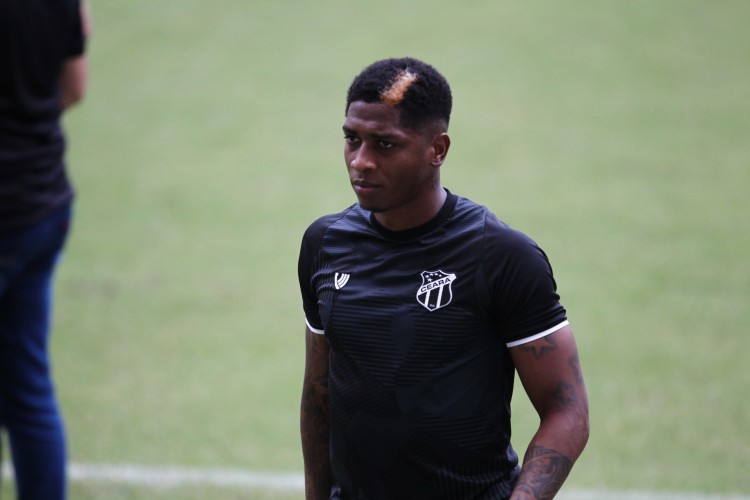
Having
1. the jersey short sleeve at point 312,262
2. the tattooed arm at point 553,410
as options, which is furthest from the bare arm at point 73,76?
the tattooed arm at point 553,410

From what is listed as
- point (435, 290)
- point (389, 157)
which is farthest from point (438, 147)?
point (435, 290)

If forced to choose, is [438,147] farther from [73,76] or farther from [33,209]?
[73,76]

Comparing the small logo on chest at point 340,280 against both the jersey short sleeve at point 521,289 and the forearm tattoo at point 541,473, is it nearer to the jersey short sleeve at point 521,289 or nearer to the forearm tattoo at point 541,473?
the jersey short sleeve at point 521,289

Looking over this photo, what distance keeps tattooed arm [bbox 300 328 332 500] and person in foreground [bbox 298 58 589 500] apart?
0.18 m

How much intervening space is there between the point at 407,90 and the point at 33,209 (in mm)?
1755

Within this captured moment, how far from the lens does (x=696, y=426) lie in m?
5.65

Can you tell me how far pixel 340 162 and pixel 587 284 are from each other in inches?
133

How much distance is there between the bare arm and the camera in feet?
12.8

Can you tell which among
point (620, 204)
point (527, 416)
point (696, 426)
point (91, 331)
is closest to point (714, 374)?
point (696, 426)

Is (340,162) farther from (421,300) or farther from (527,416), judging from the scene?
(421,300)

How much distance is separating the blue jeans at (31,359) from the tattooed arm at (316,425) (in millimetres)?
1375

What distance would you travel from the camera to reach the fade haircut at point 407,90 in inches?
97.4

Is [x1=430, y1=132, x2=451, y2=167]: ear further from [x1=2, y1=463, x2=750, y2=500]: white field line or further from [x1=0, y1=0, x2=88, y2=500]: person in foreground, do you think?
[x1=2, y1=463, x2=750, y2=500]: white field line

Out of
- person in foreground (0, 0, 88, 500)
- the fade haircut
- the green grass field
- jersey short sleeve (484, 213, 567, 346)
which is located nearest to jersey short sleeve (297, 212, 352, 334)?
the fade haircut
